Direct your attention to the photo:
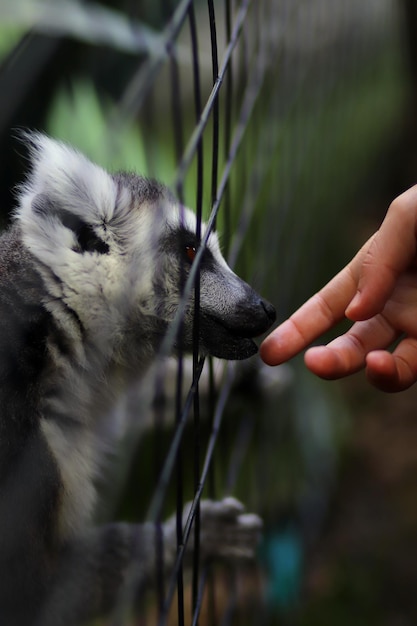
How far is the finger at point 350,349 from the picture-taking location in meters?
1.13

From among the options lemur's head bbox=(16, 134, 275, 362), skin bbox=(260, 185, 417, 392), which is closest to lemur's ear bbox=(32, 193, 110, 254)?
lemur's head bbox=(16, 134, 275, 362)

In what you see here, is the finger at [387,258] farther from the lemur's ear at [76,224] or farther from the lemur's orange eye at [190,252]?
the lemur's ear at [76,224]

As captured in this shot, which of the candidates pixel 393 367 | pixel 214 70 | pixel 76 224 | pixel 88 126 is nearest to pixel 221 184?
pixel 214 70

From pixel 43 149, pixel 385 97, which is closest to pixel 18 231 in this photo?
pixel 43 149

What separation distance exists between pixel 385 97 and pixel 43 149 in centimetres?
396

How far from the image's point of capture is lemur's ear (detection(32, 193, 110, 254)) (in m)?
1.37

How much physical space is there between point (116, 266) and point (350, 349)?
0.46 metres

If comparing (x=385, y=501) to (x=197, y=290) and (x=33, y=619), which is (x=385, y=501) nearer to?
(x=33, y=619)

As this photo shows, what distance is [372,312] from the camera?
1.11 m

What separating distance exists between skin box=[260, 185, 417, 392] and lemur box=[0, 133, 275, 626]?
18 centimetres

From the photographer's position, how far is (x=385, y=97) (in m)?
4.92

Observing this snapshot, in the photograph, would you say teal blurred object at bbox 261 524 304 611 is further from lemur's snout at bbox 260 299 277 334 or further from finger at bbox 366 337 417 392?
finger at bbox 366 337 417 392

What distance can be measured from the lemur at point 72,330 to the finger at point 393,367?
30 centimetres

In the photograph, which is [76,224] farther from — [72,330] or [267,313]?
[267,313]
